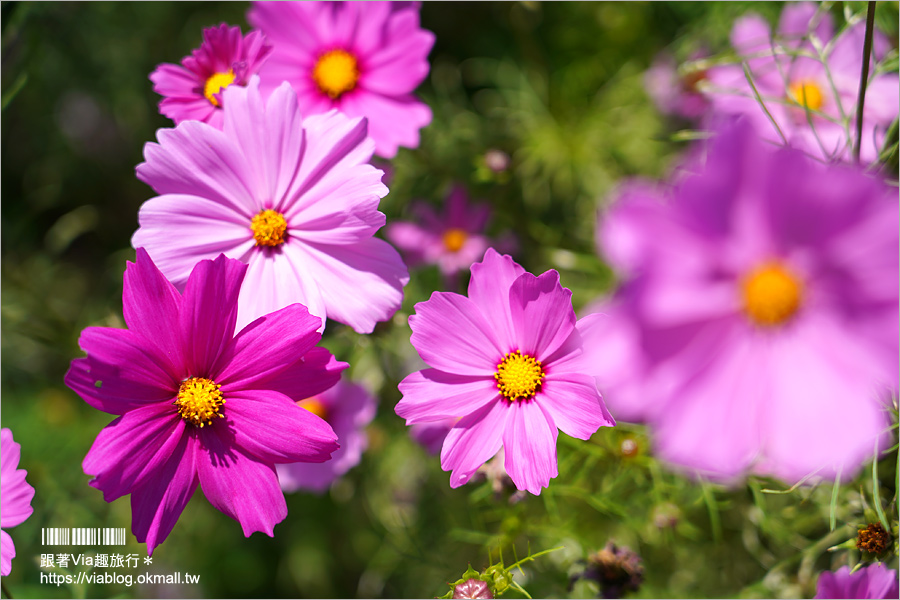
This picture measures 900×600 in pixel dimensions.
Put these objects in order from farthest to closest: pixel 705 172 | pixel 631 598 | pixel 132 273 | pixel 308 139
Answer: pixel 631 598
pixel 308 139
pixel 132 273
pixel 705 172

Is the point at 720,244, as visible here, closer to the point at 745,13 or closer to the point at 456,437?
the point at 456,437

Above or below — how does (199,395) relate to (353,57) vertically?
below

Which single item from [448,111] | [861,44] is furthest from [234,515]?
[861,44]

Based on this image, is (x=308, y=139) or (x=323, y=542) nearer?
(x=308, y=139)

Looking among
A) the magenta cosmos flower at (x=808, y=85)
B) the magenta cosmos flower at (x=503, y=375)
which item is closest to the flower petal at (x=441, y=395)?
the magenta cosmos flower at (x=503, y=375)

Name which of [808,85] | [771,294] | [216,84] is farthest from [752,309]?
[808,85]

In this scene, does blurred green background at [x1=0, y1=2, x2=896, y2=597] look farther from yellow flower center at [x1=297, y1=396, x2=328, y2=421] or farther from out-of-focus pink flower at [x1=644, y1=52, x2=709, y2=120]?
yellow flower center at [x1=297, y1=396, x2=328, y2=421]

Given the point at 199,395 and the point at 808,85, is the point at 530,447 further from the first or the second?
the point at 808,85
